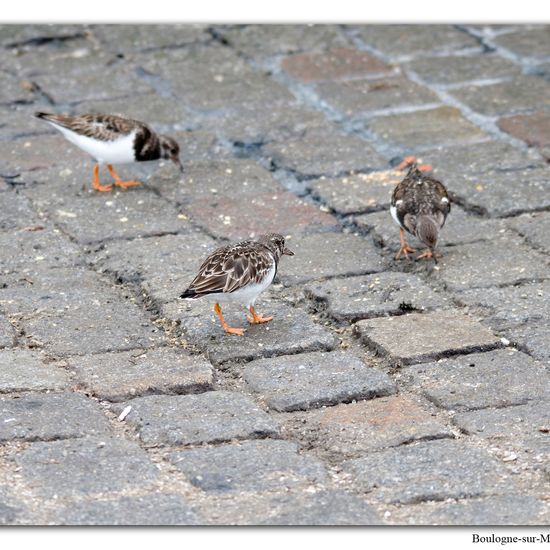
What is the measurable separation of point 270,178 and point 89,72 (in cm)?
254

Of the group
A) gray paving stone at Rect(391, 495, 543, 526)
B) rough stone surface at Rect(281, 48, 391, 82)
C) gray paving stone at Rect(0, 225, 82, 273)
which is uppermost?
gray paving stone at Rect(391, 495, 543, 526)

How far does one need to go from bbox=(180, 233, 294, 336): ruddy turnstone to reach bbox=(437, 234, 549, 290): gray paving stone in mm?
1074

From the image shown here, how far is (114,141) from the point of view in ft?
27.1

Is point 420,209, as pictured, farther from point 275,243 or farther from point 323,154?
point 323,154

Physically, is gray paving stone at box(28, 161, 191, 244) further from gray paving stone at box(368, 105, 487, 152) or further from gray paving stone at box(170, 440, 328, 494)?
gray paving stone at box(170, 440, 328, 494)

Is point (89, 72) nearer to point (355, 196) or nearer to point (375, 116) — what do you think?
point (375, 116)

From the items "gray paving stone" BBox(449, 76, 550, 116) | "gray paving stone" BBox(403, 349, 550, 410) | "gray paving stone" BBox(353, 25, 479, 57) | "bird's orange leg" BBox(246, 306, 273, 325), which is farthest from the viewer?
"gray paving stone" BBox(353, 25, 479, 57)

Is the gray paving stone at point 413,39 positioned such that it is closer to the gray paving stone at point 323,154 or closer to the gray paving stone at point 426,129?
the gray paving stone at point 426,129

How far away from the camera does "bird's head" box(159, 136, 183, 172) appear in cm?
835

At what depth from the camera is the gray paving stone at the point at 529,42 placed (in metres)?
10.2

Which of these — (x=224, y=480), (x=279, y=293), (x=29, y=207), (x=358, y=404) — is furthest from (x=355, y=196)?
(x=224, y=480)

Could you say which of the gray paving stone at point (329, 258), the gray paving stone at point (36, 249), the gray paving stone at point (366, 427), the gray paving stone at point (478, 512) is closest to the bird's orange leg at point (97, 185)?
the gray paving stone at point (36, 249)

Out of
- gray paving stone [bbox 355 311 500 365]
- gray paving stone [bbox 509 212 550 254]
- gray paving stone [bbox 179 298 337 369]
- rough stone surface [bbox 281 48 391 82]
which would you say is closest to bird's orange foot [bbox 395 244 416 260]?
gray paving stone [bbox 509 212 550 254]
